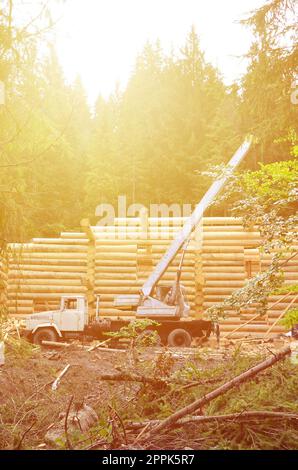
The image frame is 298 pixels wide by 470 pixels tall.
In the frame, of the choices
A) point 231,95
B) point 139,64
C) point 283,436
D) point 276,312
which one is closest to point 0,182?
point 283,436

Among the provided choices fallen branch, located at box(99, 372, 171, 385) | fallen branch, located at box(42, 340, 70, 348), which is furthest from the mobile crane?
fallen branch, located at box(99, 372, 171, 385)

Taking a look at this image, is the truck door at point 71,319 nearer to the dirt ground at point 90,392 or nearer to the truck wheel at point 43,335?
the truck wheel at point 43,335

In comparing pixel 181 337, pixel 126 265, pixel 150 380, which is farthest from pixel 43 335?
pixel 150 380

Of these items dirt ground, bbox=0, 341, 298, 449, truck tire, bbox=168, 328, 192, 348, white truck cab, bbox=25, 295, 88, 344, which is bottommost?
truck tire, bbox=168, 328, 192, 348

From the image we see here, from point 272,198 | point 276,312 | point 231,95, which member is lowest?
point 276,312

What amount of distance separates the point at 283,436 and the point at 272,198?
3753mm

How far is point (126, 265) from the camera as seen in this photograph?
69.1 feet

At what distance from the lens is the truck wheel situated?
16.3 meters

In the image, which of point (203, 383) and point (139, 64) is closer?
point (203, 383)

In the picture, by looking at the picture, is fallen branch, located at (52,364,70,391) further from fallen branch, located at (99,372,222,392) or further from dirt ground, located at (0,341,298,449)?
fallen branch, located at (99,372,222,392)

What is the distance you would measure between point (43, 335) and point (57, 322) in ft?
2.08

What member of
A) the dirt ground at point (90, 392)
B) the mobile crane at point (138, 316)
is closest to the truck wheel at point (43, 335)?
the mobile crane at point (138, 316)

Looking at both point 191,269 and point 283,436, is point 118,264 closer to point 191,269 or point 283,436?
point 191,269

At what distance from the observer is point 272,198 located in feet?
24.2
